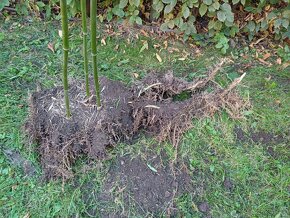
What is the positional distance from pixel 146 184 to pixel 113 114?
0.48 metres

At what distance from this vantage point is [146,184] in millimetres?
2111

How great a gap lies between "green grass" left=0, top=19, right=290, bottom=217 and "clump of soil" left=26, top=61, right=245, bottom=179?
0.27ft

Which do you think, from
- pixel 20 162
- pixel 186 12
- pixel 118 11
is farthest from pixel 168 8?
pixel 20 162

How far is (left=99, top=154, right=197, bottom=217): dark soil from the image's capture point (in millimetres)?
2021

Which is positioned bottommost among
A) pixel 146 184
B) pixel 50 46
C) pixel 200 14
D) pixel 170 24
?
pixel 146 184

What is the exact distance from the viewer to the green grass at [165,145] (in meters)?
2.04

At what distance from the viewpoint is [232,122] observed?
8.20 feet

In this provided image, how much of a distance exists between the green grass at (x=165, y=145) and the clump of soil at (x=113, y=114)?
8cm

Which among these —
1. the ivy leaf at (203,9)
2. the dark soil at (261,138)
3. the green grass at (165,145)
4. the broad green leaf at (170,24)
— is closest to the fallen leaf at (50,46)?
the green grass at (165,145)

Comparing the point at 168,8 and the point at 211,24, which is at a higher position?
the point at 168,8

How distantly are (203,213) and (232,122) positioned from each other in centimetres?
75

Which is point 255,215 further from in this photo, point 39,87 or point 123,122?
point 39,87

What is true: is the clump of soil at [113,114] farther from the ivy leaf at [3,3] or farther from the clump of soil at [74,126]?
the ivy leaf at [3,3]

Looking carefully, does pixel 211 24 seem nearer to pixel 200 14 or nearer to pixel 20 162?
pixel 200 14
